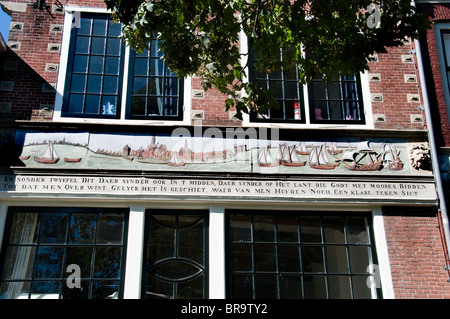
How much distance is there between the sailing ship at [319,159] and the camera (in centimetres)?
967

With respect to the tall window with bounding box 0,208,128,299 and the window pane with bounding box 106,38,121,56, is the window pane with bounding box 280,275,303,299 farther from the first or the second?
the window pane with bounding box 106,38,121,56

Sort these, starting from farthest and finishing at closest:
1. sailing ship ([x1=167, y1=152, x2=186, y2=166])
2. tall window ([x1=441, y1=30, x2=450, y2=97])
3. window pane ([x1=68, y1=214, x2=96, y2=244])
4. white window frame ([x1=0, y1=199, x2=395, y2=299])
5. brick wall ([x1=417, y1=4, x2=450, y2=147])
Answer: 1. tall window ([x1=441, y1=30, x2=450, y2=97])
2. brick wall ([x1=417, y1=4, x2=450, y2=147])
3. sailing ship ([x1=167, y1=152, x2=186, y2=166])
4. window pane ([x1=68, y1=214, x2=96, y2=244])
5. white window frame ([x1=0, y1=199, x2=395, y2=299])

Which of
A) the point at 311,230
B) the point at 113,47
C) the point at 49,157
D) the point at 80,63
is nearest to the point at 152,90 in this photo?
the point at 113,47

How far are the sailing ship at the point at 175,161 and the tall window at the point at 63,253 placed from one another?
4.37 ft

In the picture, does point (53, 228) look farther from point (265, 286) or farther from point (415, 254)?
point (415, 254)

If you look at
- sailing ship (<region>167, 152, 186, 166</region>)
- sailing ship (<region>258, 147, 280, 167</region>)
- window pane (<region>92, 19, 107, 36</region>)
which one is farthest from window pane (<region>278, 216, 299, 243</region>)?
window pane (<region>92, 19, 107, 36</region>)

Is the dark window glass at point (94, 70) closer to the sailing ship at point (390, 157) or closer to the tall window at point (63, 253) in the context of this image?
the tall window at point (63, 253)

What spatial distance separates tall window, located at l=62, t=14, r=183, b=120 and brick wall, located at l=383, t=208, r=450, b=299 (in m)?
4.96

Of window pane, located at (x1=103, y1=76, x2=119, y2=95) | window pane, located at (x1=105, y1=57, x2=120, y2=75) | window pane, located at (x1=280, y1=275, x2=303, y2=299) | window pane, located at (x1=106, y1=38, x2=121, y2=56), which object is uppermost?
window pane, located at (x1=106, y1=38, x2=121, y2=56)

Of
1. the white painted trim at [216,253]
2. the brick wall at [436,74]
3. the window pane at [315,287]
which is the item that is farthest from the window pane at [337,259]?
the brick wall at [436,74]

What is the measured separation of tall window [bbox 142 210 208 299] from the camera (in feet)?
29.0

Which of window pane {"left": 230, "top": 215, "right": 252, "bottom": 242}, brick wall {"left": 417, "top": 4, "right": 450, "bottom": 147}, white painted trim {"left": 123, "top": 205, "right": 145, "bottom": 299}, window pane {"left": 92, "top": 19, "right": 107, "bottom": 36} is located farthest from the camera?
window pane {"left": 92, "top": 19, "right": 107, "bottom": 36}

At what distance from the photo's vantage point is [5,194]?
29.2 ft
